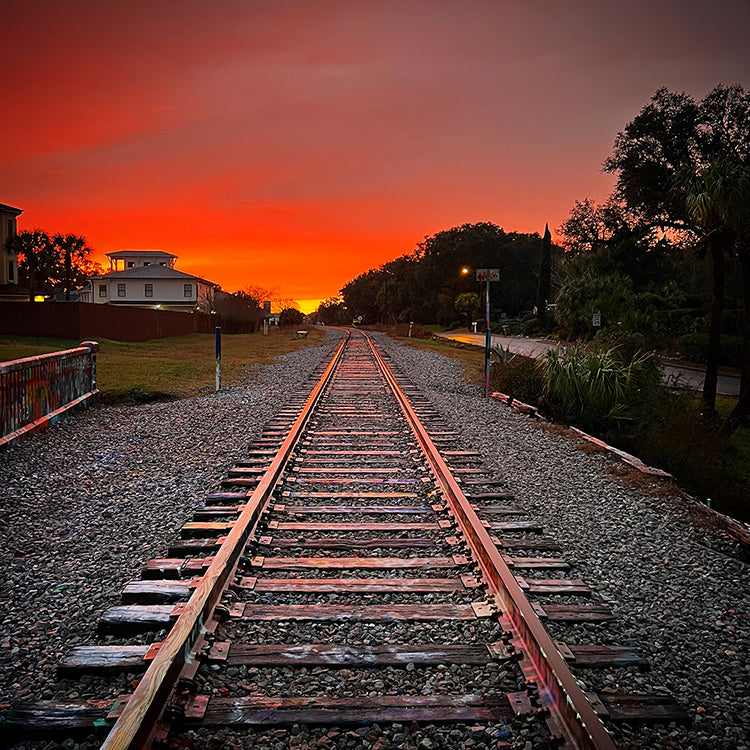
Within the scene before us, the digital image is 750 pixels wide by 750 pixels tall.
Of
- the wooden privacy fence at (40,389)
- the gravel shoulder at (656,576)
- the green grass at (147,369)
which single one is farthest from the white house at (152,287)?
the gravel shoulder at (656,576)

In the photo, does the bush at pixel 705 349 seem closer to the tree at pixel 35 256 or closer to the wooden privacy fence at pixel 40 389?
the wooden privacy fence at pixel 40 389

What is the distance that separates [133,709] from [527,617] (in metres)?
1.79

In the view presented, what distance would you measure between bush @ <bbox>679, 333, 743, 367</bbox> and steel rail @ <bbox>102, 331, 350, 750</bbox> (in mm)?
22694

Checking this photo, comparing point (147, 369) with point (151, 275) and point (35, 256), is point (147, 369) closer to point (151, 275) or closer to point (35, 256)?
point (35, 256)

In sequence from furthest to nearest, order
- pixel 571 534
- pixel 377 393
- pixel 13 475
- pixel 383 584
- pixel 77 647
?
pixel 377 393, pixel 13 475, pixel 571 534, pixel 383 584, pixel 77 647

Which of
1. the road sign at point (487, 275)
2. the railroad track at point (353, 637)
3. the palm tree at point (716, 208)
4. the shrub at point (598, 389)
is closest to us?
the railroad track at point (353, 637)

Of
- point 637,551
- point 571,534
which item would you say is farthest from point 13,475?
point 637,551

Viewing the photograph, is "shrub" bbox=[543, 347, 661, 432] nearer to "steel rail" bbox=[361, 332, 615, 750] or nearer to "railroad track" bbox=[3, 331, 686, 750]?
"railroad track" bbox=[3, 331, 686, 750]

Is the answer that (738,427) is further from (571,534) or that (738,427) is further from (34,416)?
(34,416)

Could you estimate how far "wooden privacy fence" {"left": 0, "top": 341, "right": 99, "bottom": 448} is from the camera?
7.71m

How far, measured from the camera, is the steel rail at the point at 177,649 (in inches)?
87.5

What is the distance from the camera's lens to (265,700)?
8.54 ft

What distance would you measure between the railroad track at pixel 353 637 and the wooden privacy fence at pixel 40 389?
387 centimetres

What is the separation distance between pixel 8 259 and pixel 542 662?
52.1m
